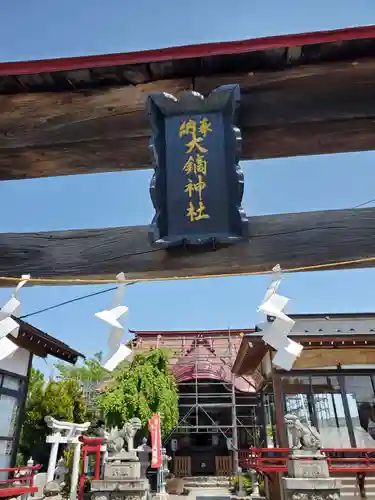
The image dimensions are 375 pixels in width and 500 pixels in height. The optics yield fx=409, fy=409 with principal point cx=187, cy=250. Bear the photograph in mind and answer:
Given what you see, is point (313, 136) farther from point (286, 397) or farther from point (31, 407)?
Answer: point (31, 407)

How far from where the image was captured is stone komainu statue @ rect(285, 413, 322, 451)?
9.22 meters

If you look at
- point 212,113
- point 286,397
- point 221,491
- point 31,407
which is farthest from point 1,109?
point 31,407

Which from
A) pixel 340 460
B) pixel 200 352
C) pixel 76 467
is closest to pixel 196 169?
pixel 340 460

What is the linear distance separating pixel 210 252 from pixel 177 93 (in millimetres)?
1362

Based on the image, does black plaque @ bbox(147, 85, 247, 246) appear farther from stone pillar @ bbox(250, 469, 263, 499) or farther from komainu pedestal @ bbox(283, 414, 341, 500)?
stone pillar @ bbox(250, 469, 263, 499)

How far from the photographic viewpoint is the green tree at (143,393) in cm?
1711

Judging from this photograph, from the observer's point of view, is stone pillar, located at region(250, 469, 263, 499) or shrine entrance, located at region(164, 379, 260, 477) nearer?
stone pillar, located at region(250, 469, 263, 499)

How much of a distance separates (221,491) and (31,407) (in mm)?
10109

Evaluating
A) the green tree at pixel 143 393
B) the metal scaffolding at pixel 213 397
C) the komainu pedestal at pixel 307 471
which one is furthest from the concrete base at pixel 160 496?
the komainu pedestal at pixel 307 471

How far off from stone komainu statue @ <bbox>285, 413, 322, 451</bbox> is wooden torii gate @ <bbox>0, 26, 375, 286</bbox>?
788 centimetres

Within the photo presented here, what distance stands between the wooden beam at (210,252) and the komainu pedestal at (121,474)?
35.3ft

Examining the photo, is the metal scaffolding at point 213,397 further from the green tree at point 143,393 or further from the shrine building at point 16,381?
the shrine building at point 16,381

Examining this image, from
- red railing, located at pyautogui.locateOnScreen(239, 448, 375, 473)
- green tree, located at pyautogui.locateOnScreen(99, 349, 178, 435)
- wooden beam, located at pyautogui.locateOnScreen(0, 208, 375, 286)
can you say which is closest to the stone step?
green tree, located at pyautogui.locateOnScreen(99, 349, 178, 435)

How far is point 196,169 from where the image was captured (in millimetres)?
3074
